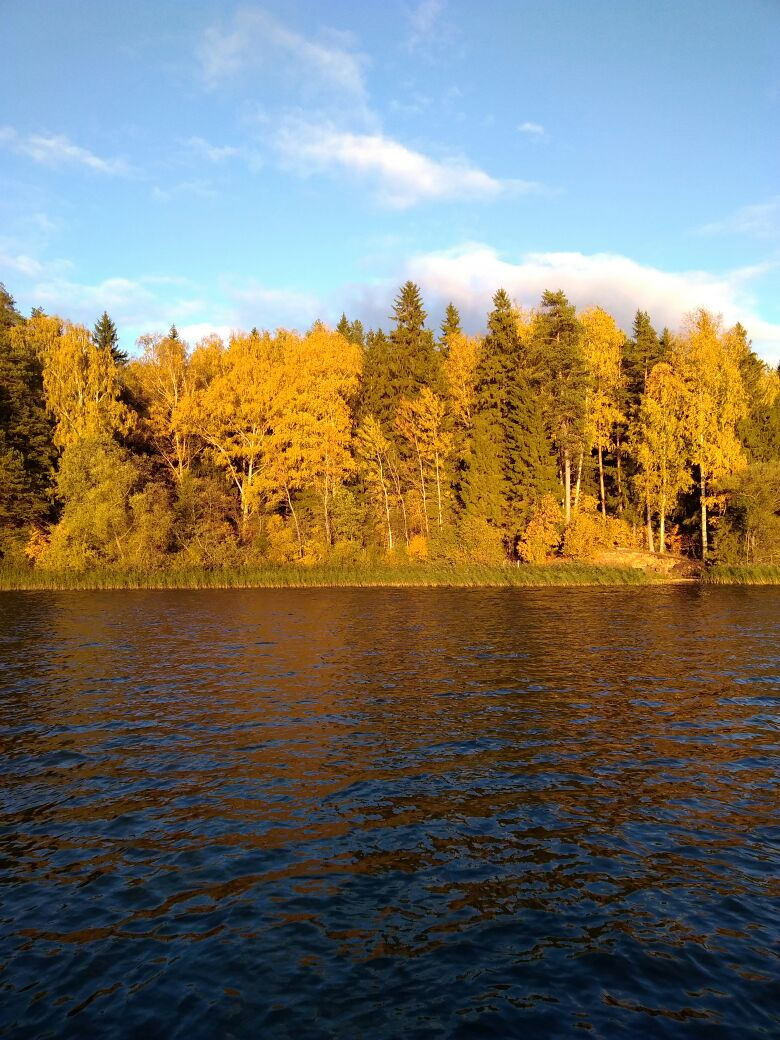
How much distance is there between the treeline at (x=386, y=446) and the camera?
171 feet

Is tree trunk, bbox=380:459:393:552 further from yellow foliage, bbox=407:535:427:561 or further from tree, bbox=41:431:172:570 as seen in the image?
tree, bbox=41:431:172:570

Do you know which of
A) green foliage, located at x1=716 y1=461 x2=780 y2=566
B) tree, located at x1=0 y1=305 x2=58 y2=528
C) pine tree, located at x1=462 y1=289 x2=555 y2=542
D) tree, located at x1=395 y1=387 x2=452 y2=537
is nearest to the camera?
green foliage, located at x1=716 y1=461 x2=780 y2=566

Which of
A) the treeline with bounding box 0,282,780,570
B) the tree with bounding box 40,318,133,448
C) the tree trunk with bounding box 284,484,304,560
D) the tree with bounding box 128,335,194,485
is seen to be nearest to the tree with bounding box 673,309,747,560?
Answer: the treeline with bounding box 0,282,780,570

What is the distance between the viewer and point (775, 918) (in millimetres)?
7523

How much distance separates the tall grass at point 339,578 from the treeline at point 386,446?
60.1 inches

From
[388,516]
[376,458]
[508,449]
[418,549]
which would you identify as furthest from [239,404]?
[508,449]

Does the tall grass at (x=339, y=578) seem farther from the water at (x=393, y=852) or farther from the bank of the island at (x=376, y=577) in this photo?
the water at (x=393, y=852)

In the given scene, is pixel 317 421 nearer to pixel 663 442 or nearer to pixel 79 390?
pixel 79 390

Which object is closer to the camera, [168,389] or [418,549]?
[418,549]

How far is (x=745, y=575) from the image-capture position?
4488 cm

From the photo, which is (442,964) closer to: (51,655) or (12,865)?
(12,865)

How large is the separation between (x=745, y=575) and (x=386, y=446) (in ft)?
98.1

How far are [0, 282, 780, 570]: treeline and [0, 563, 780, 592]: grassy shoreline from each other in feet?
5.21

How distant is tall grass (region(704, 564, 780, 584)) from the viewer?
43844 mm
